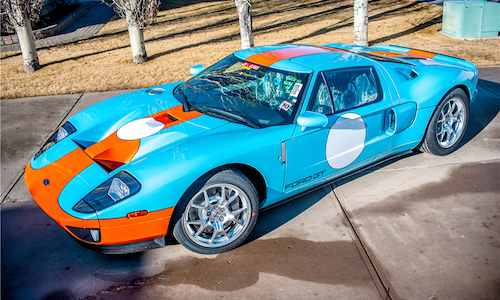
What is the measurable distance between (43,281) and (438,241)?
9.99 feet

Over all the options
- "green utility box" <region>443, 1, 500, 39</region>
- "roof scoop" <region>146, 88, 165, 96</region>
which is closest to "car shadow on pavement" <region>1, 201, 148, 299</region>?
"roof scoop" <region>146, 88, 165, 96</region>

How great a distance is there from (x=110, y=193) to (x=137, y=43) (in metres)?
6.94

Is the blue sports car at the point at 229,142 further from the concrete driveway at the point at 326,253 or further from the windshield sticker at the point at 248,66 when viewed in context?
the concrete driveway at the point at 326,253

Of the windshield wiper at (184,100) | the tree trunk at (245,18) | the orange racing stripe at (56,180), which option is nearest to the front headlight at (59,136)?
the orange racing stripe at (56,180)

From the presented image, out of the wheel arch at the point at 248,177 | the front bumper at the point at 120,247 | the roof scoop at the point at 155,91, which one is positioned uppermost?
the roof scoop at the point at 155,91

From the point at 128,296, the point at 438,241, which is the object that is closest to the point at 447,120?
the point at 438,241

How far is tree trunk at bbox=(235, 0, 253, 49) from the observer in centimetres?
862

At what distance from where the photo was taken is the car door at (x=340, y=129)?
10.5 ft

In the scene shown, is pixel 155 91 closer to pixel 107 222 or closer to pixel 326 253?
pixel 107 222

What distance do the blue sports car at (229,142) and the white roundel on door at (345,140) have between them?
0.01 meters

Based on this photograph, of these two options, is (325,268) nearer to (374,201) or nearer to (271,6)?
(374,201)

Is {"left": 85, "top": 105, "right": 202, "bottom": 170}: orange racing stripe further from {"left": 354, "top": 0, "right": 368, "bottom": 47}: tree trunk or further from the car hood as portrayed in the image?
{"left": 354, "top": 0, "right": 368, "bottom": 47}: tree trunk

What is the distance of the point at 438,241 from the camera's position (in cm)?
317

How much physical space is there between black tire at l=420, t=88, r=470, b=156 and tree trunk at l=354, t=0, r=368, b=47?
5443 millimetres
